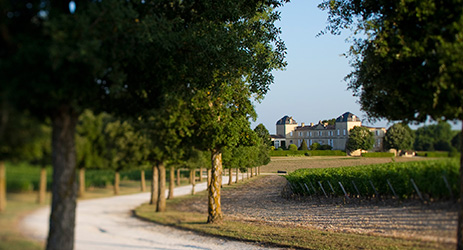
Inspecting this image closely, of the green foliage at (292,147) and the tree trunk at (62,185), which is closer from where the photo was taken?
the tree trunk at (62,185)

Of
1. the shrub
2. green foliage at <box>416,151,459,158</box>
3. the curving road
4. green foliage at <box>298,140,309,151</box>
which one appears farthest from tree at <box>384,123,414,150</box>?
the shrub

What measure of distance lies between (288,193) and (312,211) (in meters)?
1.50

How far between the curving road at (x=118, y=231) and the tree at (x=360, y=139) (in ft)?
17.2

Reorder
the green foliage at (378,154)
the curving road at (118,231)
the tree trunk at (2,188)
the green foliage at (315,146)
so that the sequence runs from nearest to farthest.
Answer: the tree trunk at (2,188) → the curving road at (118,231) → the green foliage at (378,154) → the green foliage at (315,146)

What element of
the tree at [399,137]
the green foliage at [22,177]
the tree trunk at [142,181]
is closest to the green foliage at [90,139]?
the green foliage at [22,177]

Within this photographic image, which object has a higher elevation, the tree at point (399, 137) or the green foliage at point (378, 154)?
the tree at point (399, 137)

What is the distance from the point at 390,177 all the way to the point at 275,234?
4032 millimetres

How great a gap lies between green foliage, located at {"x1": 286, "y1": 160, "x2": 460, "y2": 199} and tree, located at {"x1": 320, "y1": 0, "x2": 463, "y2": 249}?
1.54 ft

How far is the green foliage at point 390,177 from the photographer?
759 centimetres

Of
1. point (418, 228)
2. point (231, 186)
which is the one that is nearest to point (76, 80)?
point (418, 228)

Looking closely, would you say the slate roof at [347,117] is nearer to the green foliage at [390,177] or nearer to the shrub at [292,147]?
the green foliage at [390,177]

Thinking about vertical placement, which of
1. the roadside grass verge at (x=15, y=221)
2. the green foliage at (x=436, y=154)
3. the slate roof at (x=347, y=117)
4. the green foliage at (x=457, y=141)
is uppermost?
the slate roof at (x=347, y=117)

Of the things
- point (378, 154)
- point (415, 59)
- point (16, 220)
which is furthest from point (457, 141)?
point (16, 220)

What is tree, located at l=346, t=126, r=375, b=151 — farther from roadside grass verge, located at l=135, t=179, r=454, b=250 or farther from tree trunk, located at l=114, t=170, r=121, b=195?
tree trunk, located at l=114, t=170, r=121, b=195
